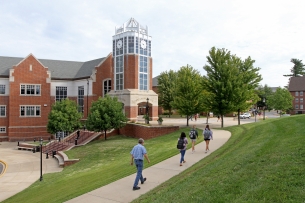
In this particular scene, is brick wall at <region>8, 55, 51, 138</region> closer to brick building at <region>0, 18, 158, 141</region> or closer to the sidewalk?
brick building at <region>0, 18, 158, 141</region>

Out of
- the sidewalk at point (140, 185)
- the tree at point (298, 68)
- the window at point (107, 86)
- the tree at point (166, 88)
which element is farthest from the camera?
the tree at point (298, 68)

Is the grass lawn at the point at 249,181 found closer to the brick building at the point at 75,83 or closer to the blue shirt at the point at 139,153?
the blue shirt at the point at 139,153

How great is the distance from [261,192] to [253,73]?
25.9 metres

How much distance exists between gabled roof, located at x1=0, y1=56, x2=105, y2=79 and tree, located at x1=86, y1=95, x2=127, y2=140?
14.4 m

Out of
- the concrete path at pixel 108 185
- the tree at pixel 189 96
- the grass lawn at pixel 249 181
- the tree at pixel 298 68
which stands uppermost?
the tree at pixel 298 68

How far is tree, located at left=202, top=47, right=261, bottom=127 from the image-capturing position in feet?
90.6

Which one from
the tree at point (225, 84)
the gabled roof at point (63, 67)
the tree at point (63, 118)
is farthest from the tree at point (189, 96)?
the gabled roof at point (63, 67)

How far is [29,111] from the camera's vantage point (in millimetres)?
42875

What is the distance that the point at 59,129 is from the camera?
112ft

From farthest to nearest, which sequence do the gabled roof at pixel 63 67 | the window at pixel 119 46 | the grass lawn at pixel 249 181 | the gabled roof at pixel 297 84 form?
the gabled roof at pixel 297 84
the gabled roof at pixel 63 67
the window at pixel 119 46
the grass lawn at pixel 249 181

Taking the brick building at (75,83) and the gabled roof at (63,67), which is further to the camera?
the gabled roof at (63,67)

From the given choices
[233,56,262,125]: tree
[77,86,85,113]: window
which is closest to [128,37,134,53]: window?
[77,86,85,113]: window

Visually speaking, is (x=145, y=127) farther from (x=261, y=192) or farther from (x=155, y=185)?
(x=261, y=192)

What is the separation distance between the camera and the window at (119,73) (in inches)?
1543
